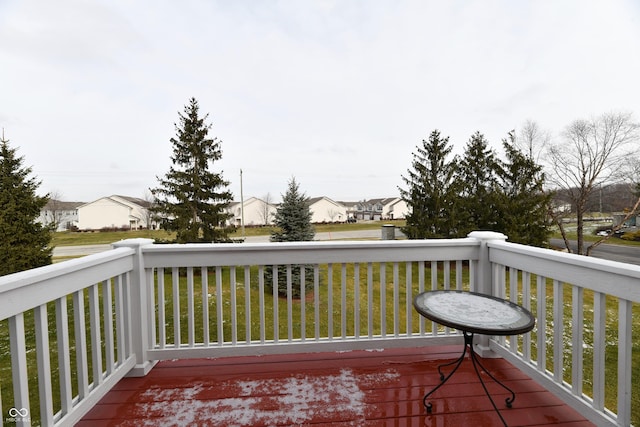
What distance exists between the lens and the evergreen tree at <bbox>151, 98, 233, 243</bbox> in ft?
34.6

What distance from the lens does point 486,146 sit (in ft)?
45.7

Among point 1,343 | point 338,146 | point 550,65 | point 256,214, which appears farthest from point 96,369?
point 256,214

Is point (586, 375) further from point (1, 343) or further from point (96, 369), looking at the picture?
point (1, 343)

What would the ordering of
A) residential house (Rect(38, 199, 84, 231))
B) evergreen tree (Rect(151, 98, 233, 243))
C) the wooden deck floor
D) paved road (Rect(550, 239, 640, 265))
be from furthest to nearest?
paved road (Rect(550, 239, 640, 265))
residential house (Rect(38, 199, 84, 231))
evergreen tree (Rect(151, 98, 233, 243))
the wooden deck floor

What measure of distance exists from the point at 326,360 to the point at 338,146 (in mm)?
13530

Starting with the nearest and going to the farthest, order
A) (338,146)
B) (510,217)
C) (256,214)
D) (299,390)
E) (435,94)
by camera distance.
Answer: (299,390)
(435,94)
(510,217)
(338,146)
(256,214)

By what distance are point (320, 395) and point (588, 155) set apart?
61.8ft

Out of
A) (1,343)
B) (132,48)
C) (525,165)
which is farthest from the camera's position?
(525,165)

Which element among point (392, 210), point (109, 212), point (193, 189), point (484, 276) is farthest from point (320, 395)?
point (109, 212)

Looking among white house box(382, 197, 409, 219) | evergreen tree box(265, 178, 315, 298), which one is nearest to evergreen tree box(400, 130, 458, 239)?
evergreen tree box(265, 178, 315, 298)

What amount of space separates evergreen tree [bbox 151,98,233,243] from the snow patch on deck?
9.44 meters

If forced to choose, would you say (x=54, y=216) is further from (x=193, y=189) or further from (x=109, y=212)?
(x=109, y=212)

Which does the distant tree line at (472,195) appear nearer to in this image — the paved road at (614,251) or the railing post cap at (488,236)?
the paved road at (614,251)

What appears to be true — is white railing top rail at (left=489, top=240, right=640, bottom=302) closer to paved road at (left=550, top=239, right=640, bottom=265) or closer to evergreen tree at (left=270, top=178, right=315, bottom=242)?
evergreen tree at (left=270, top=178, right=315, bottom=242)
